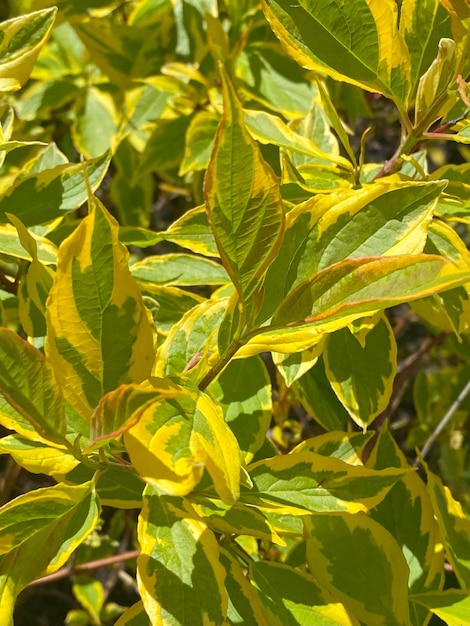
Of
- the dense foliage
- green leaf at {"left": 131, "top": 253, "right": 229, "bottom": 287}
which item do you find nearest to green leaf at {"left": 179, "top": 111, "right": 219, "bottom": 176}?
the dense foliage

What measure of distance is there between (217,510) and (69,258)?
0.91ft

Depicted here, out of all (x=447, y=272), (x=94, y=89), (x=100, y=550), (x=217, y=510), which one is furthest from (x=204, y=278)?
(x=100, y=550)

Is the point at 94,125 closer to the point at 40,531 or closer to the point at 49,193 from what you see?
the point at 49,193

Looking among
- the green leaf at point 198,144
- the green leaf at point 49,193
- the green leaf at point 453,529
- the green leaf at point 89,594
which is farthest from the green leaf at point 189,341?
the green leaf at point 89,594

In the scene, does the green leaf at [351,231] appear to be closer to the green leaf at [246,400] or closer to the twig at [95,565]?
the green leaf at [246,400]

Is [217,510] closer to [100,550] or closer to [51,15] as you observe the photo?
[51,15]

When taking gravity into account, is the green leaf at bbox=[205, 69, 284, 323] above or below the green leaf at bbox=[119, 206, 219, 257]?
above

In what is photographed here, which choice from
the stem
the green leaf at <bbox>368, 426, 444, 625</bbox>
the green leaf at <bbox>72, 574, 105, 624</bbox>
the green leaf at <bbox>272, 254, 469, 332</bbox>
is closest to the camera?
the green leaf at <bbox>272, 254, 469, 332</bbox>

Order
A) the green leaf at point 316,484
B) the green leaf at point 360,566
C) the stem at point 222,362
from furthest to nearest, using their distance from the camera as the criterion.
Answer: the green leaf at point 360,566
the green leaf at point 316,484
the stem at point 222,362

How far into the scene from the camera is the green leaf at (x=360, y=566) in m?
0.75

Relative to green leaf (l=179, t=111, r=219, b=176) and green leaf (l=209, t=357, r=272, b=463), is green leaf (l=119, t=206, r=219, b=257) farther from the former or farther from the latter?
green leaf (l=179, t=111, r=219, b=176)

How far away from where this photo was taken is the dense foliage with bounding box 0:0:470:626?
0.47 metres

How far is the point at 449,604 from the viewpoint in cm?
75

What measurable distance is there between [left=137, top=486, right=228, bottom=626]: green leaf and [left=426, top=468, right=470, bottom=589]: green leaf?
0.35 m
